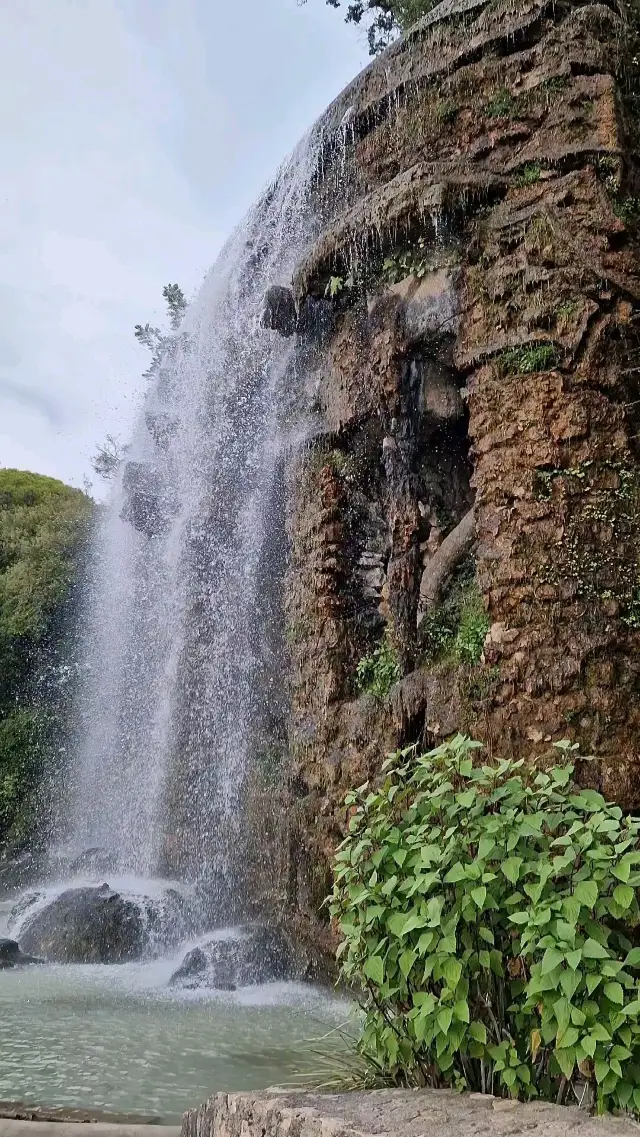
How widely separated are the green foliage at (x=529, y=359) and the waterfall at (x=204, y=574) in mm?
3752

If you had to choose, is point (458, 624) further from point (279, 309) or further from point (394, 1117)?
point (394, 1117)

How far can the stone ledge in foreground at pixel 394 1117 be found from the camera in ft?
8.96

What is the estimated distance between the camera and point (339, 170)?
11.6m

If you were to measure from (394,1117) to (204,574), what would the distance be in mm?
10524

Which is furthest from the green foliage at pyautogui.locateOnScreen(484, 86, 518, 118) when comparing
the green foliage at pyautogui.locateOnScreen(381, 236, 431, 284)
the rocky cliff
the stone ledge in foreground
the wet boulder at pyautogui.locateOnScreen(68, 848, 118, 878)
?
the wet boulder at pyautogui.locateOnScreen(68, 848, 118, 878)

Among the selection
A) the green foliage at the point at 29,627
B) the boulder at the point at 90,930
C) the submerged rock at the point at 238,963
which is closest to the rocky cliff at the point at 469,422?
the submerged rock at the point at 238,963

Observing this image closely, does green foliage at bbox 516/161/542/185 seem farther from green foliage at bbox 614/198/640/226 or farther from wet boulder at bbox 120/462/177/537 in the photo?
wet boulder at bbox 120/462/177/537

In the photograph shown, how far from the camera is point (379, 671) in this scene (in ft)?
30.0

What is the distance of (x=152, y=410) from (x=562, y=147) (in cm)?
1021

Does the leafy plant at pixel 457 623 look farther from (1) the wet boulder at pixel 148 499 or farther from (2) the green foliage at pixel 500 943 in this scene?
(1) the wet boulder at pixel 148 499

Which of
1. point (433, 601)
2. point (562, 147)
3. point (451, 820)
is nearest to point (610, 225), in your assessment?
point (562, 147)

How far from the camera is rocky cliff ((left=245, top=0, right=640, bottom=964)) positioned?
7312 mm

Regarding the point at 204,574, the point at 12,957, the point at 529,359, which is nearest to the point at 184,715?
the point at 204,574

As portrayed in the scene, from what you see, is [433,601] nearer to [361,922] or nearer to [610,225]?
[610,225]
